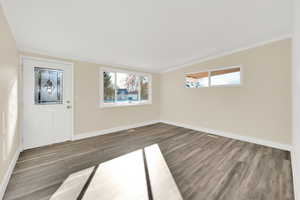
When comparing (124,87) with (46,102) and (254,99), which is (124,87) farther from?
(254,99)

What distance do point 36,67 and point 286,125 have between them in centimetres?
592

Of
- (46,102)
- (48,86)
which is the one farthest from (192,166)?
(48,86)

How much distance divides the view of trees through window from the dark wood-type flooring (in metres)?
1.50

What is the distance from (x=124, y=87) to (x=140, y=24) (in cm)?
265

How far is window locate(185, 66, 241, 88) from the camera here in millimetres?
3395

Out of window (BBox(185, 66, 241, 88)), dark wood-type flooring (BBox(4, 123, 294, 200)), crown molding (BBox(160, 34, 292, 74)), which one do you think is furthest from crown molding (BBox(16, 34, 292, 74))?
dark wood-type flooring (BBox(4, 123, 294, 200))

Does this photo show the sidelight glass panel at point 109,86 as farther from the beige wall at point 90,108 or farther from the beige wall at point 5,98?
the beige wall at point 5,98

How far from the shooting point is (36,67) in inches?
109

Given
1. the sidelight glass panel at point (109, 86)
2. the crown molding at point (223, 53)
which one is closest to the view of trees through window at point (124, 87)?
the sidelight glass panel at point (109, 86)

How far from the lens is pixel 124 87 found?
438 cm

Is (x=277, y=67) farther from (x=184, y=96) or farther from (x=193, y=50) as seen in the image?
(x=184, y=96)

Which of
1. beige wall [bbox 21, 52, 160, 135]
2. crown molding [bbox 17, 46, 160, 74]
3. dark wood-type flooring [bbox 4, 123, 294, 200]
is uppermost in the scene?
crown molding [bbox 17, 46, 160, 74]

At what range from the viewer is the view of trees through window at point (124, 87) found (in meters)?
3.94

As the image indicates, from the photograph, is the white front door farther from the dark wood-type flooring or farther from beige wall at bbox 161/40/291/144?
beige wall at bbox 161/40/291/144
